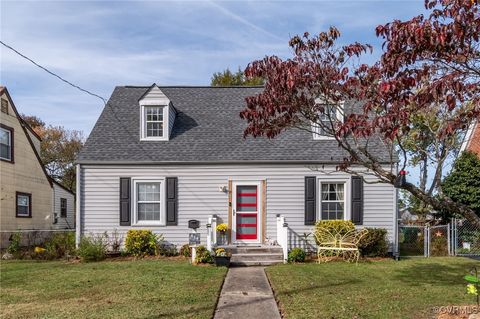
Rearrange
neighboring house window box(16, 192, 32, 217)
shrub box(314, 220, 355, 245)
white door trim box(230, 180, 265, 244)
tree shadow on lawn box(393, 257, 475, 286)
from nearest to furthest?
tree shadow on lawn box(393, 257, 475, 286) < shrub box(314, 220, 355, 245) < white door trim box(230, 180, 265, 244) < neighboring house window box(16, 192, 32, 217)

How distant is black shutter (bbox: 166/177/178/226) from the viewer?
1457cm

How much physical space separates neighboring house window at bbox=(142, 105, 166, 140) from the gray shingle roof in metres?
0.26

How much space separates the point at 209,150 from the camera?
1507 centimetres

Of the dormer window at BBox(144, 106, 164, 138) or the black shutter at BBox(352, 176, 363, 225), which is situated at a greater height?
the dormer window at BBox(144, 106, 164, 138)

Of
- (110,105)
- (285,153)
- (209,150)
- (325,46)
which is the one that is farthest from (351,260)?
(110,105)

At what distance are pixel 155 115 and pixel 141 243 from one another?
14.2ft

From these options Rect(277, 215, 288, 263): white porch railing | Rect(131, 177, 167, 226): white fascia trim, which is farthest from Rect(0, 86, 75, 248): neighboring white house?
Rect(277, 215, 288, 263): white porch railing

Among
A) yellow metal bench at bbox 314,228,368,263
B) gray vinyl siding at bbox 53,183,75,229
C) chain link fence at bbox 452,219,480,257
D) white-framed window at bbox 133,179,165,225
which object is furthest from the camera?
gray vinyl siding at bbox 53,183,75,229

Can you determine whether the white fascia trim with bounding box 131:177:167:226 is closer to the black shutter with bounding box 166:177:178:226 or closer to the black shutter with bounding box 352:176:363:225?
the black shutter with bounding box 166:177:178:226

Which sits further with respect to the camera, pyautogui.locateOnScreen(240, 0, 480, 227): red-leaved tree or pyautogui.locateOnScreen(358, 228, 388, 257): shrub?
pyautogui.locateOnScreen(358, 228, 388, 257): shrub

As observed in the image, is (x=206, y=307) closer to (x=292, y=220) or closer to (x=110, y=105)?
(x=292, y=220)

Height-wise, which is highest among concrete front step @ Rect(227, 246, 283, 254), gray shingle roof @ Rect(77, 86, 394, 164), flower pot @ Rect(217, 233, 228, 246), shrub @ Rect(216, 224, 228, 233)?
gray shingle roof @ Rect(77, 86, 394, 164)

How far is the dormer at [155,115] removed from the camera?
15359 millimetres

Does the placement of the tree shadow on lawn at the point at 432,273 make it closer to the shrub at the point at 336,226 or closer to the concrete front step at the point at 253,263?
the shrub at the point at 336,226
